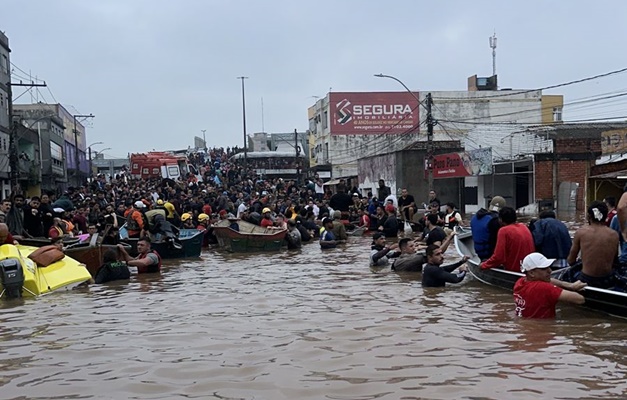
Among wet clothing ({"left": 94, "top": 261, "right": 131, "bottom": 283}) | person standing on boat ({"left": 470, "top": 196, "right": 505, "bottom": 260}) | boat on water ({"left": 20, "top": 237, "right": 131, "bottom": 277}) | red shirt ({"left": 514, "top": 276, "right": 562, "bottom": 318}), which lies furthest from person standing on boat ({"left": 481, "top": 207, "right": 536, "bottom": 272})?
boat on water ({"left": 20, "top": 237, "right": 131, "bottom": 277})

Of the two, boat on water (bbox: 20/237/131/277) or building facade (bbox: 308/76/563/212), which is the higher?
building facade (bbox: 308/76/563/212)

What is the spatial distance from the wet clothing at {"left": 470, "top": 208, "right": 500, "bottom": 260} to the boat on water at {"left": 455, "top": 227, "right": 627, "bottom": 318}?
0.98 feet

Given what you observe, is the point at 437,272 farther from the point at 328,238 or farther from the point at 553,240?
the point at 328,238

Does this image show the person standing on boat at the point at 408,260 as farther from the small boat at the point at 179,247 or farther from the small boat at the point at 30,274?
the small boat at the point at 179,247

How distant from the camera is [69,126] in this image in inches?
3403

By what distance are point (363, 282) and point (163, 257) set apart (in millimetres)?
7670

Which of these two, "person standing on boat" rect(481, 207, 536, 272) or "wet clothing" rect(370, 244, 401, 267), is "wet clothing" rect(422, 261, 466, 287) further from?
"wet clothing" rect(370, 244, 401, 267)

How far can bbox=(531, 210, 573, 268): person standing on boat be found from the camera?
1123 centimetres

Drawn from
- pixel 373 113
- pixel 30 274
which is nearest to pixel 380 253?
pixel 30 274

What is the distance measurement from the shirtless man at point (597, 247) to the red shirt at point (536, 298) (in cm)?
83

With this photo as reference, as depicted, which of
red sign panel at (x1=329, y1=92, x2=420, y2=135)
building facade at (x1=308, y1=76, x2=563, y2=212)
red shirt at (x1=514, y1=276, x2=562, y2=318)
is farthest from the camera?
red sign panel at (x1=329, y1=92, x2=420, y2=135)

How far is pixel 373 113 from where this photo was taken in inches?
2557

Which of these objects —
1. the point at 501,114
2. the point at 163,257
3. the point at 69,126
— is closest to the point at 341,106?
the point at 501,114

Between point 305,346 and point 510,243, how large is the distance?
4.41 m
